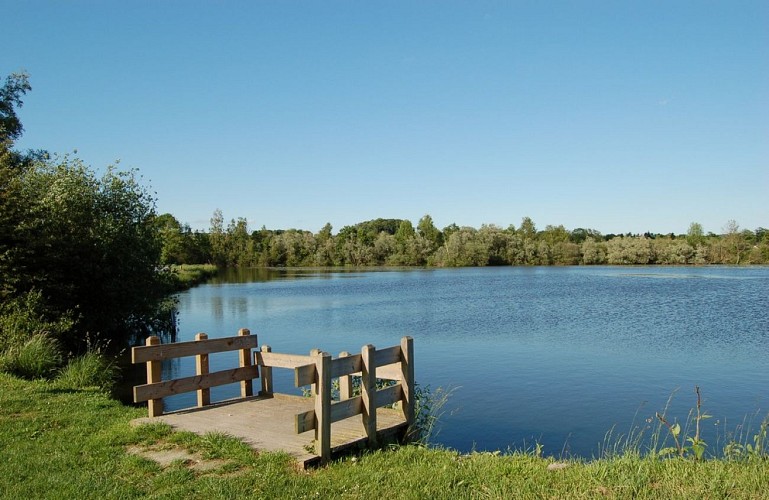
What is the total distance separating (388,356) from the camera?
824cm

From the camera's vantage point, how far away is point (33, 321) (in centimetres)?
1510

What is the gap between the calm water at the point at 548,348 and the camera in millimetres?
12445

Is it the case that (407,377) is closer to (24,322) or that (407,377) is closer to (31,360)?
(31,360)

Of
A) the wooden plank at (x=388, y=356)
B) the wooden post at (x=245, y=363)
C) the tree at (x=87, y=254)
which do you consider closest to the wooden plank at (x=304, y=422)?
the wooden plank at (x=388, y=356)

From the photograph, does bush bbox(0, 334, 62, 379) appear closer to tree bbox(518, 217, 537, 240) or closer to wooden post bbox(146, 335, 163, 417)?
wooden post bbox(146, 335, 163, 417)

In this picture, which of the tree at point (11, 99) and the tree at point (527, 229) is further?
the tree at point (527, 229)

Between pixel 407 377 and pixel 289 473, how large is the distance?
100 inches

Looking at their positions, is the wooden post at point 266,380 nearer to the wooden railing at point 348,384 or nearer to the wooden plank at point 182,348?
the wooden railing at point 348,384

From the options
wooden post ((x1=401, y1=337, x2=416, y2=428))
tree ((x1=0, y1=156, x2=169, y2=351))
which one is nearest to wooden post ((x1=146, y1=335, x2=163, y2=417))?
wooden post ((x1=401, y1=337, x2=416, y2=428))

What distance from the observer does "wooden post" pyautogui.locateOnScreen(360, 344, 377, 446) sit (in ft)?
25.1

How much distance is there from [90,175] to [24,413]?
47.0 feet

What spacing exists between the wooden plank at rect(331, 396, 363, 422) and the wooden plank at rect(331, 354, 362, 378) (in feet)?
1.13

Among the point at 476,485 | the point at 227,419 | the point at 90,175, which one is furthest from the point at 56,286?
the point at 476,485

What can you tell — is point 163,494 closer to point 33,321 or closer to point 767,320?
point 33,321
